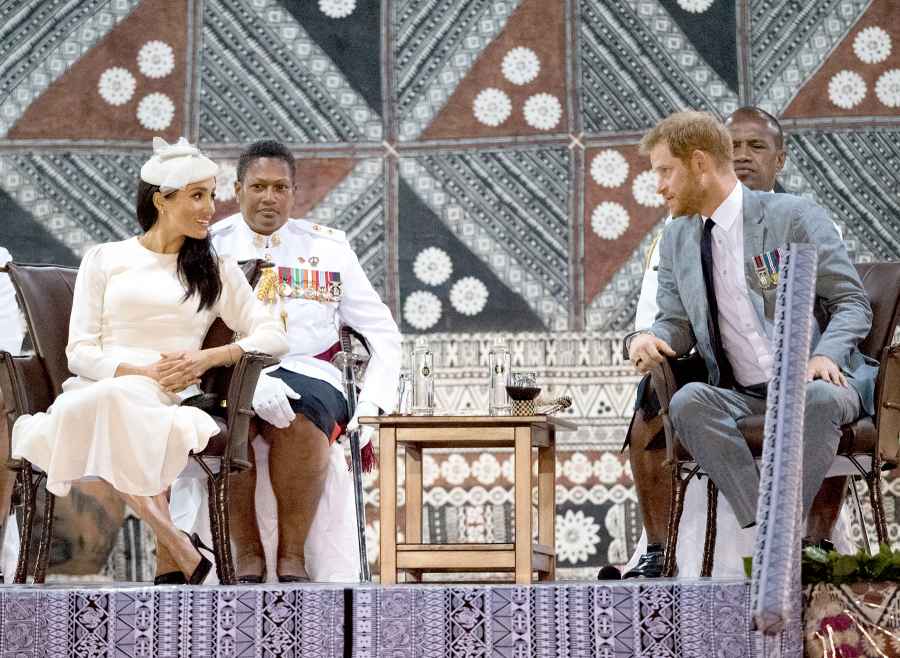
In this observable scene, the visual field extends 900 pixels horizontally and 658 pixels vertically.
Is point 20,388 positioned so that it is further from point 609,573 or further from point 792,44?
point 792,44

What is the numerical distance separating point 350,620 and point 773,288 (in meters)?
1.75

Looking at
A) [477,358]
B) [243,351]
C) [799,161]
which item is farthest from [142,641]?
[799,161]

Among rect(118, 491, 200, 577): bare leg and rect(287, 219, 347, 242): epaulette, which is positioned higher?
rect(287, 219, 347, 242): epaulette

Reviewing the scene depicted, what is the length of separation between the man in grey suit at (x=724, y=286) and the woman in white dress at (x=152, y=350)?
52.5 inches

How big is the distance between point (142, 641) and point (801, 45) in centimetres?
448

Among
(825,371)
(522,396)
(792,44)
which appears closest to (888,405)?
(825,371)

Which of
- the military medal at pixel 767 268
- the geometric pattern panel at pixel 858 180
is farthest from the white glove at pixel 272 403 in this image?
the geometric pattern panel at pixel 858 180

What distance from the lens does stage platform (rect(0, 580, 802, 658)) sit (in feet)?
11.6

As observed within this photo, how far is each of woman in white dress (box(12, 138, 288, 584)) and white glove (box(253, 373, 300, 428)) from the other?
0.67 ft

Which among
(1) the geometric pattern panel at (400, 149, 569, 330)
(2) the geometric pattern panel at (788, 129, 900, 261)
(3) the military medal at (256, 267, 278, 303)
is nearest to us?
(3) the military medal at (256, 267, 278, 303)

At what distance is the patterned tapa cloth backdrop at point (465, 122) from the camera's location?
6.66 metres

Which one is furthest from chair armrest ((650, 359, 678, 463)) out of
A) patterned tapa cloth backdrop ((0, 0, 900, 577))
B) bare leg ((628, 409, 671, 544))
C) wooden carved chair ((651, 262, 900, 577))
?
patterned tapa cloth backdrop ((0, 0, 900, 577))

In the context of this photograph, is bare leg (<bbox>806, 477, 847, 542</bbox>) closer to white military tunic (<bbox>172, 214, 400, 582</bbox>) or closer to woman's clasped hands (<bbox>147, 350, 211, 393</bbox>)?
white military tunic (<bbox>172, 214, 400, 582</bbox>)

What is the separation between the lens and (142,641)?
11.9 ft
